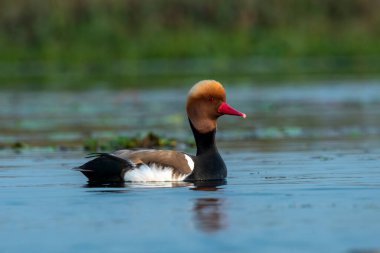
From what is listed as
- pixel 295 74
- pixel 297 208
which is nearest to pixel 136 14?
pixel 295 74

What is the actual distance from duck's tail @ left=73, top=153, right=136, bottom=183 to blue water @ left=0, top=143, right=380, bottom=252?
196 mm

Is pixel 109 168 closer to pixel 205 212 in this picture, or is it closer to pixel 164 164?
pixel 164 164

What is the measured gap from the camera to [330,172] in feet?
43.0

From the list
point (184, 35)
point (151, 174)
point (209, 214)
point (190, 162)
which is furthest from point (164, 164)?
point (184, 35)

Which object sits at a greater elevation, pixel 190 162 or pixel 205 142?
pixel 205 142

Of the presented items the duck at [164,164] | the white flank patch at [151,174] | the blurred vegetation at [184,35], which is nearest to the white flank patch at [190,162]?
the duck at [164,164]

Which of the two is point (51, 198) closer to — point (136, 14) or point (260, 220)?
point (260, 220)

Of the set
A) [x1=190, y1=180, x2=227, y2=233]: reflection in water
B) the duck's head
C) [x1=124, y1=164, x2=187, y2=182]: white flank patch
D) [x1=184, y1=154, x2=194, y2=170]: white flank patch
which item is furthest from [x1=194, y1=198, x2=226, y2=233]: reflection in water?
the duck's head

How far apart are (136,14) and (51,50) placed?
12.1 feet

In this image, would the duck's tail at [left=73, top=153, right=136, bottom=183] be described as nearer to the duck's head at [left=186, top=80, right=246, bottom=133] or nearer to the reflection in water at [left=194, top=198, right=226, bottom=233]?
the duck's head at [left=186, top=80, right=246, bottom=133]

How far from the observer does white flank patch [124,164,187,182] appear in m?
12.1

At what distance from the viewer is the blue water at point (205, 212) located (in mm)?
8594

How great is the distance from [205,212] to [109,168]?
2388mm

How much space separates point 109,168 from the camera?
40.1 ft
